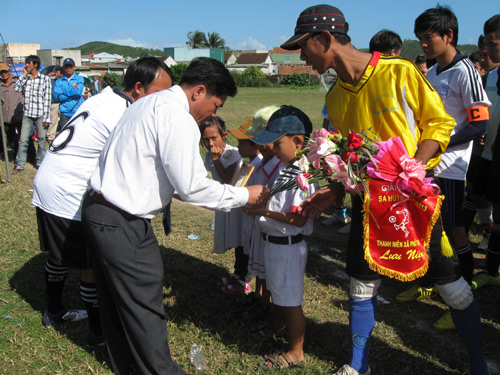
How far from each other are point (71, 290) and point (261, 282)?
6.51 feet

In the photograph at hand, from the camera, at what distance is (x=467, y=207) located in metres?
5.38

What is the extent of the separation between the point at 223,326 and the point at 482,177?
3169mm

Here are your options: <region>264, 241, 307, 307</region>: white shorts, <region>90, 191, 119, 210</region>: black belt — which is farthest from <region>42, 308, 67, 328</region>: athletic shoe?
<region>264, 241, 307, 307</region>: white shorts

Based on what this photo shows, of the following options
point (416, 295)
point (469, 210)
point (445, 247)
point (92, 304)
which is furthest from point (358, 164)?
point (469, 210)

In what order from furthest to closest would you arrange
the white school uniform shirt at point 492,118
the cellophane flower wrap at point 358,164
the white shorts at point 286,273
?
the white school uniform shirt at point 492,118
the white shorts at point 286,273
the cellophane flower wrap at point 358,164

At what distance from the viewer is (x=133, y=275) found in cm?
275

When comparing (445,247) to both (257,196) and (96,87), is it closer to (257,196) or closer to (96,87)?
(257,196)

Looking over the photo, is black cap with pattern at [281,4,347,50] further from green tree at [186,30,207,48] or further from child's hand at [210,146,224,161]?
green tree at [186,30,207,48]

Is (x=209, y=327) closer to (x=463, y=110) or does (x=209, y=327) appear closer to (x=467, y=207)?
(x=463, y=110)

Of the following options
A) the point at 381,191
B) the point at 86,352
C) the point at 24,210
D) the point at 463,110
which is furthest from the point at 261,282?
the point at 24,210

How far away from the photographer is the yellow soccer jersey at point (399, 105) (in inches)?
100

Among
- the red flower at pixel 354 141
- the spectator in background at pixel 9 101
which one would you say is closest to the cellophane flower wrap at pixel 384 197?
the red flower at pixel 354 141

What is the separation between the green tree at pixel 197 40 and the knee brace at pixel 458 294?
113 m

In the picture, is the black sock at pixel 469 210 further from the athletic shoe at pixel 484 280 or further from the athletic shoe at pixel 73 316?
the athletic shoe at pixel 73 316
